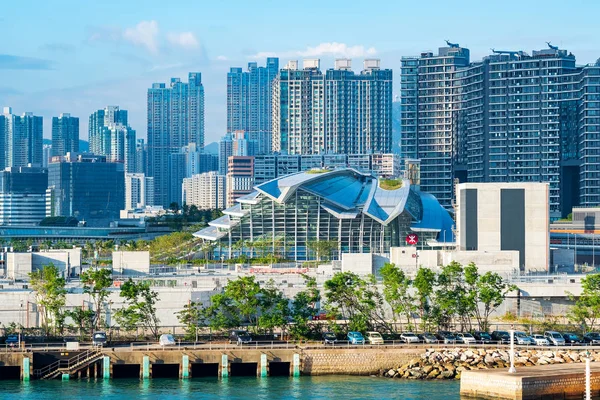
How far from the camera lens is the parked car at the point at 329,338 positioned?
6938 centimetres

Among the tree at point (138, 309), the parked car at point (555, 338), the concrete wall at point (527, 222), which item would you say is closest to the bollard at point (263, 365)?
the tree at point (138, 309)

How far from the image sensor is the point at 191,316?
238ft

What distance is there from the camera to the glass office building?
463ft

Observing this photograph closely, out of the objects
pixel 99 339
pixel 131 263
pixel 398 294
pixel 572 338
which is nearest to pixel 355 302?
pixel 398 294

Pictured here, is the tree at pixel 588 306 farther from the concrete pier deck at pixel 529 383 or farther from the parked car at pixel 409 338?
the concrete pier deck at pixel 529 383

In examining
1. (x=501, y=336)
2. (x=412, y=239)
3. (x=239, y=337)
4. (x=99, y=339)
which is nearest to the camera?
(x=99, y=339)

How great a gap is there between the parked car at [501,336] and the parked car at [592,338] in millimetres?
4196

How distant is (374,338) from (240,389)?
9.68 m

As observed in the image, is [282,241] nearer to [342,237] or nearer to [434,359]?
[342,237]

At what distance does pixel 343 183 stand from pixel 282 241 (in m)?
9.71

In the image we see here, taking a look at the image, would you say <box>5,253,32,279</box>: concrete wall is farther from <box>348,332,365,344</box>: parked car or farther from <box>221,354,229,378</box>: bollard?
<box>348,332,365,344</box>: parked car

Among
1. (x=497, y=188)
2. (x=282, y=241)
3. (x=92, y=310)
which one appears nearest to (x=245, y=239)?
(x=282, y=241)

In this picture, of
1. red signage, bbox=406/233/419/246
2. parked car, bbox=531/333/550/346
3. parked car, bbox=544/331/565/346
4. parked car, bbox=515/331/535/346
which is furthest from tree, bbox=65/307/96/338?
red signage, bbox=406/233/419/246

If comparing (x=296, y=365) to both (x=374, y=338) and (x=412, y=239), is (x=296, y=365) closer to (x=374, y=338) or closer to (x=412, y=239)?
(x=374, y=338)
